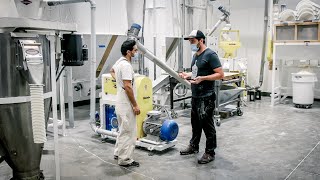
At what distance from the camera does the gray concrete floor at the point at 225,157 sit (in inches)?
149

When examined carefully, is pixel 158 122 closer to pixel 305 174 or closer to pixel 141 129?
pixel 141 129

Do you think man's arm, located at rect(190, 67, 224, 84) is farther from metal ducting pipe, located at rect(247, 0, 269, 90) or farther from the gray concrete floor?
metal ducting pipe, located at rect(247, 0, 269, 90)

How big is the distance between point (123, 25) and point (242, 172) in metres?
4.45

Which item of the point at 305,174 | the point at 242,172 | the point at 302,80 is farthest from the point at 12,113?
the point at 302,80

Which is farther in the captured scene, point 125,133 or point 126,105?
point 125,133

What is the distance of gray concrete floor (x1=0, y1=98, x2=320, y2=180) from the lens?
379 cm

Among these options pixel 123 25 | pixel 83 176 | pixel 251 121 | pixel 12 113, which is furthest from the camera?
pixel 123 25

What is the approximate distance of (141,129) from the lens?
4.72 meters

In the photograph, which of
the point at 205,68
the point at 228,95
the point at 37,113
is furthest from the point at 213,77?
the point at 228,95

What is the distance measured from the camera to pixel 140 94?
4.56 m

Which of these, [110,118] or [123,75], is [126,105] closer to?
[123,75]

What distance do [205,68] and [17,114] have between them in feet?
7.35

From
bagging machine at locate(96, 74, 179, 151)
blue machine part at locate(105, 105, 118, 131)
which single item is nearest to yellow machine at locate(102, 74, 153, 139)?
bagging machine at locate(96, 74, 179, 151)

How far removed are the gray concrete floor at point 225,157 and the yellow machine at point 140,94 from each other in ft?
1.53
